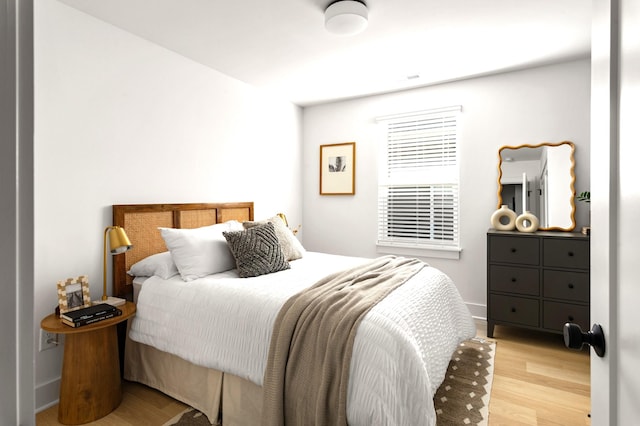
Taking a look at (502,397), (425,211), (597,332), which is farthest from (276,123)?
(597,332)

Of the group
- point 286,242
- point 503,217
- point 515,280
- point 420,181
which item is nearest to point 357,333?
point 286,242

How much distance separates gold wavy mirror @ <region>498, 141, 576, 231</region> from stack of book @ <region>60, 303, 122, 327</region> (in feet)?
11.7

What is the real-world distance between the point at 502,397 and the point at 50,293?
310 centimetres

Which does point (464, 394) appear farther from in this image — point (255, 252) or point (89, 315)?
point (89, 315)

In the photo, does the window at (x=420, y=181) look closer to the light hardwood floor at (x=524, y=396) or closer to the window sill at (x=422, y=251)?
the window sill at (x=422, y=251)

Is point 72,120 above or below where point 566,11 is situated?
below

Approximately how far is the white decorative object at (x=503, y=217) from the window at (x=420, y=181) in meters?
0.46

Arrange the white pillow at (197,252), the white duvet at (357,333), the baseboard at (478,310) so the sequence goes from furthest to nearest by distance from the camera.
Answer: the baseboard at (478,310), the white pillow at (197,252), the white duvet at (357,333)

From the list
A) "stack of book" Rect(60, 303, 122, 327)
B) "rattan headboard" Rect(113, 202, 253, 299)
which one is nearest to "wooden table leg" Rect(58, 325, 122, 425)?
"stack of book" Rect(60, 303, 122, 327)

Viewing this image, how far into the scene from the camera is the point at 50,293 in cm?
232

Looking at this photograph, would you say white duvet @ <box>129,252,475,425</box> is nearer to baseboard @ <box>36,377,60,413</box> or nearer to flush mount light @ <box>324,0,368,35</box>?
baseboard @ <box>36,377,60,413</box>

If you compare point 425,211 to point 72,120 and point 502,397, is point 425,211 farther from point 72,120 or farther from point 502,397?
point 72,120

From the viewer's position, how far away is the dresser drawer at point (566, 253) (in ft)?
9.79
